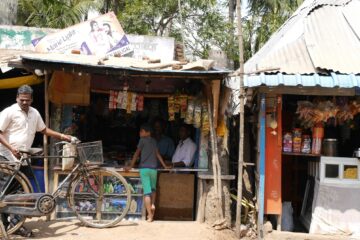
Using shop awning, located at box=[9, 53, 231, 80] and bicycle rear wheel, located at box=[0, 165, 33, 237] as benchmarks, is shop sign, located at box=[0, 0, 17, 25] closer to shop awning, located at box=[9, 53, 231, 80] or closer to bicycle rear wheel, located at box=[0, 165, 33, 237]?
shop awning, located at box=[9, 53, 231, 80]

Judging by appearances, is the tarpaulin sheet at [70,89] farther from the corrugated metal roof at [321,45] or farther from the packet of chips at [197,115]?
the corrugated metal roof at [321,45]

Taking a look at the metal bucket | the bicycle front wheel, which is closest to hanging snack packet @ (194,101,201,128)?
the bicycle front wheel

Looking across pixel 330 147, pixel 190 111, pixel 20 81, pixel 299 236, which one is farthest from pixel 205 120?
pixel 20 81

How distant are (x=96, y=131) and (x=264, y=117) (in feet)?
14.0

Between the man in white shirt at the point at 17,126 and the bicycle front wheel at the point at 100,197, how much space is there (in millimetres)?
1049

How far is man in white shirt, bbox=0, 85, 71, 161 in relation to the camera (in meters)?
6.00

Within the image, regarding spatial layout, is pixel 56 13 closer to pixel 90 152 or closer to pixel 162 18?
pixel 162 18

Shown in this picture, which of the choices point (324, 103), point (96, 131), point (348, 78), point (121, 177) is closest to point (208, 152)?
point (121, 177)

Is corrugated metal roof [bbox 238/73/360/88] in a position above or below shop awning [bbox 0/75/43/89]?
below

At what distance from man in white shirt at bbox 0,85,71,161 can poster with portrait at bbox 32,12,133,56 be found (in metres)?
2.69

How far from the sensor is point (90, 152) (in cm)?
664

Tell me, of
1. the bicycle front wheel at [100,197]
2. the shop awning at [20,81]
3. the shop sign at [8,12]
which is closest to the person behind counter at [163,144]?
the bicycle front wheel at [100,197]

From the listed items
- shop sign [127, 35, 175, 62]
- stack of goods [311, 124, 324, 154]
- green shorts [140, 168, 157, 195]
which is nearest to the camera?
stack of goods [311, 124, 324, 154]

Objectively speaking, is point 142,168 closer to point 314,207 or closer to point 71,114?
point 71,114
